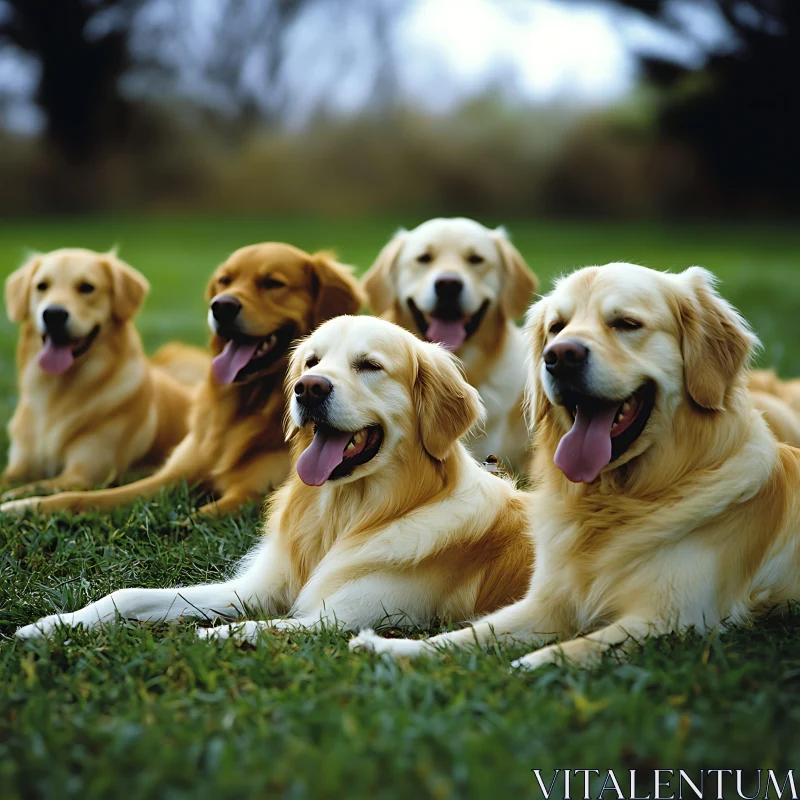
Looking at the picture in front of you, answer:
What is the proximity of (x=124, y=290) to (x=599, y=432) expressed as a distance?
3544 mm

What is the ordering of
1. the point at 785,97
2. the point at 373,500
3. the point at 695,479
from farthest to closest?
1. the point at 785,97
2. the point at 373,500
3. the point at 695,479

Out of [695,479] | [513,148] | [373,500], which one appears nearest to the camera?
[695,479]

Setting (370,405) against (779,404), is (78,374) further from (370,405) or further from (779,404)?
(779,404)

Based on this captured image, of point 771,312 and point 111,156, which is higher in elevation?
point 111,156

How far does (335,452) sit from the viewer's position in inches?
139

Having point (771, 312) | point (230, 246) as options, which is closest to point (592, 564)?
point (771, 312)

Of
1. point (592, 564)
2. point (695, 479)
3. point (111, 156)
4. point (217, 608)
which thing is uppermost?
point (111, 156)

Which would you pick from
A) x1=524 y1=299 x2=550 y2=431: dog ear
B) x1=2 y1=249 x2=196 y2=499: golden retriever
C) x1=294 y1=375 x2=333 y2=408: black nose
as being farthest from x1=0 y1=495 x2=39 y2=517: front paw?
x1=524 y1=299 x2=550 y2=431: dog ear

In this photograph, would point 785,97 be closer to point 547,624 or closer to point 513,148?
point 513,148

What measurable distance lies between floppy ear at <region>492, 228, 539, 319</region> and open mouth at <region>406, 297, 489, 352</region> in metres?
0.15

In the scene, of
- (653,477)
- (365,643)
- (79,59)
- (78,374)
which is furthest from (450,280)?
(79,59)

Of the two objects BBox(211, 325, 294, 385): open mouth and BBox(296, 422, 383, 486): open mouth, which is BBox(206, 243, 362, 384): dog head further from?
BBox(296, 422, 383, 486): open mouth

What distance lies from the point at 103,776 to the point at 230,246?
1771 cm

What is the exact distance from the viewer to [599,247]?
58.3 feet
